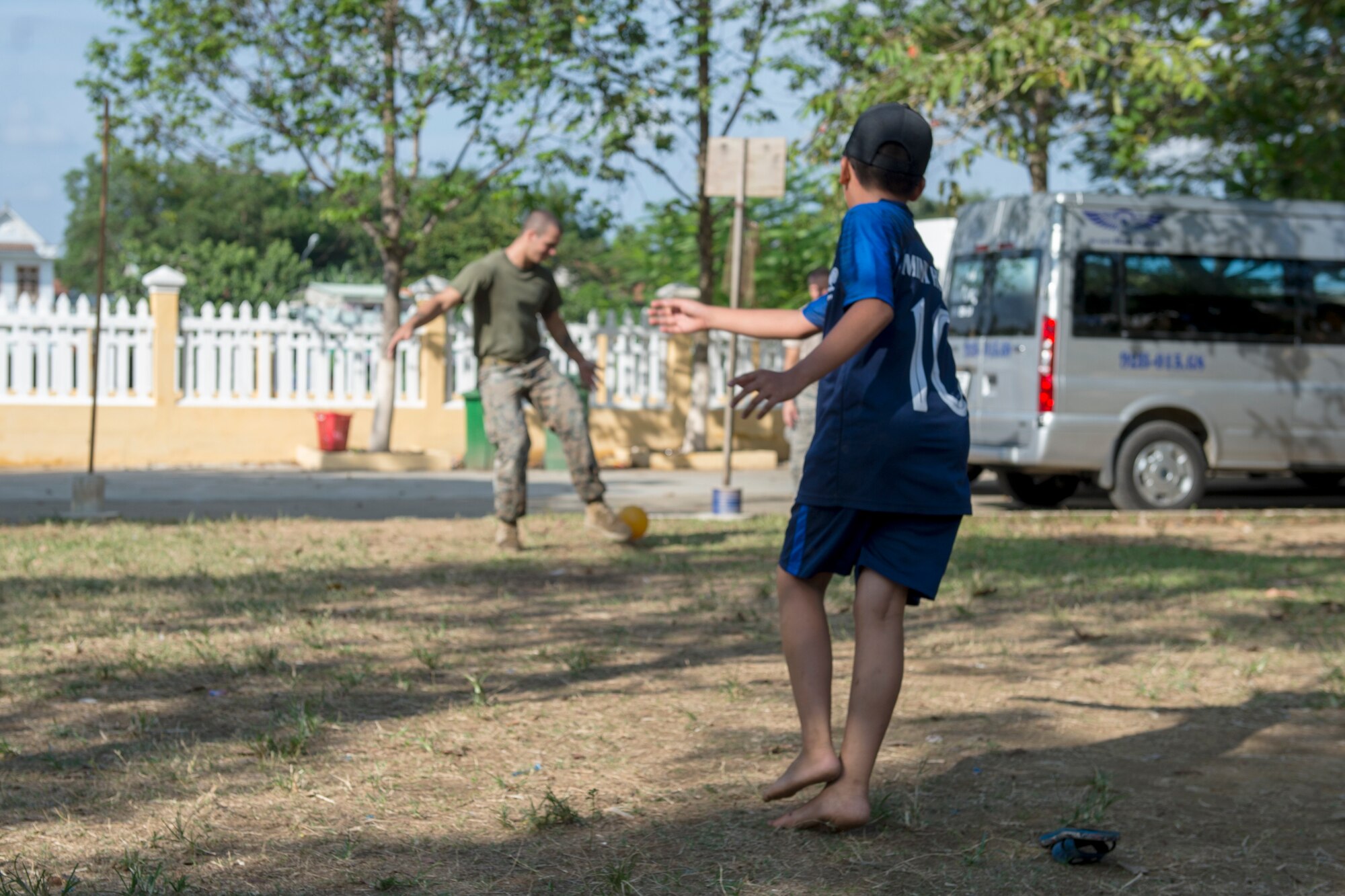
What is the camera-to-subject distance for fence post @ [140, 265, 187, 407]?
16.4 meters

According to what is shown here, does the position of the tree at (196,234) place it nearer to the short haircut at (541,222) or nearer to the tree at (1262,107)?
the tree at (1262,107)

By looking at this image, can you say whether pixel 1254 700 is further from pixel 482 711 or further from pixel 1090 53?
pixel 1090 53

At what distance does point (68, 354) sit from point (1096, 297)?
10.9m

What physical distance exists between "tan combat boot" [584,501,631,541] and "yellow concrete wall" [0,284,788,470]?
8164 mm

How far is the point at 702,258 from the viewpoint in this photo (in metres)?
18.8

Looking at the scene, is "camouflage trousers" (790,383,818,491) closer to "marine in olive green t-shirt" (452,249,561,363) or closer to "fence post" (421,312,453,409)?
"marine in olive green t-shirt" (452,249,561,363)

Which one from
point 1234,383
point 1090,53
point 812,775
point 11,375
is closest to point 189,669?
point 812,775

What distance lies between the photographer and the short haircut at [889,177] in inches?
137

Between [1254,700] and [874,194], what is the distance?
8.77 feet

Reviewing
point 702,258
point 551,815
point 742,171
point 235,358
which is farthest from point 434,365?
point 551,815

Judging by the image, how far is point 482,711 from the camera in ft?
15.1

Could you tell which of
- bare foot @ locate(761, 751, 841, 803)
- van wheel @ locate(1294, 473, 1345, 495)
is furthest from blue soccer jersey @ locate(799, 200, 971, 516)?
van wheel @ locate(1294, 473, 1345, 495)

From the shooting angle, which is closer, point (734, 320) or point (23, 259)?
point (734, 320)

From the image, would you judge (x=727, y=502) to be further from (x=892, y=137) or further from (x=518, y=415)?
(x=892, y=137)
